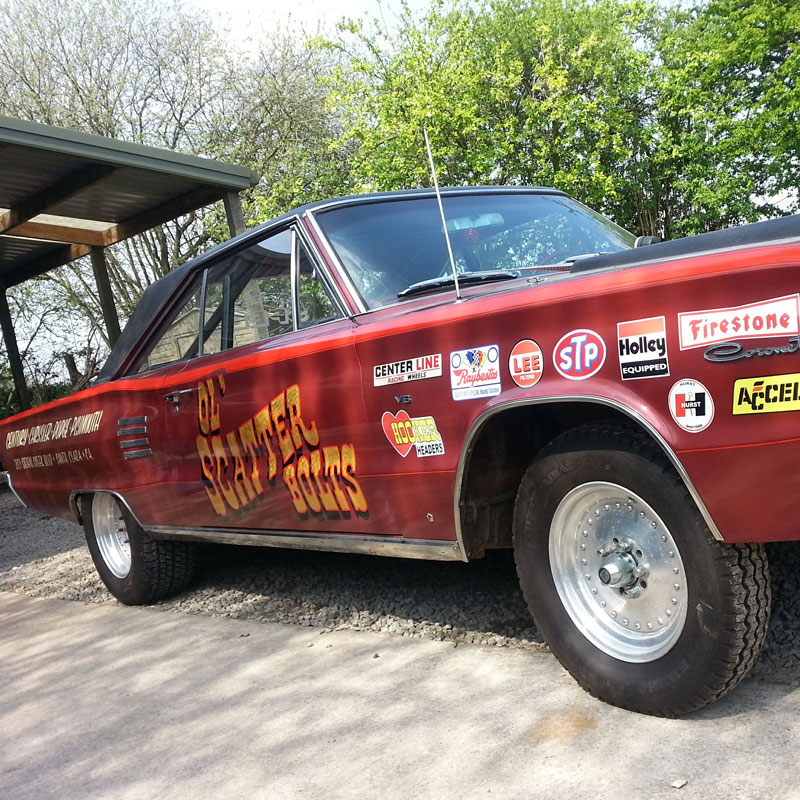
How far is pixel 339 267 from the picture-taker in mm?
3391

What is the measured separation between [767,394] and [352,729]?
1.69 metres

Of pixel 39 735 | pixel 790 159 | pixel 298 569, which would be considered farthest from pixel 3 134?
pixel 790 159

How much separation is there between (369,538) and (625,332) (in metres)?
1.42

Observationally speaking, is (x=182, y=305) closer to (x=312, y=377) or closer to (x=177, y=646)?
(x=312, y=377)

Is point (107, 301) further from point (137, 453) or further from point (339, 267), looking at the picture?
point (339, 267)

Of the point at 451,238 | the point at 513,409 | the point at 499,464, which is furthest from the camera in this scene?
the point at 451,238

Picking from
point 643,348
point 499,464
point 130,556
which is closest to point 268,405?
point 499,464

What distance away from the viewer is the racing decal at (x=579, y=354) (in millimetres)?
2336

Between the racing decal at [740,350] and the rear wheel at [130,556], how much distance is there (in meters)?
3.63

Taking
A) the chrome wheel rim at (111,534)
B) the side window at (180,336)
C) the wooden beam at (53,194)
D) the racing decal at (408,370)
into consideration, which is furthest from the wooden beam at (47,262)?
the racing decal at (408,370)

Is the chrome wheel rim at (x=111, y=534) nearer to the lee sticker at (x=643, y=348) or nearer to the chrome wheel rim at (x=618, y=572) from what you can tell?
the chrome wheel rim at (x=618, y=572)

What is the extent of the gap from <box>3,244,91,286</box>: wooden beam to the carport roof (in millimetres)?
45

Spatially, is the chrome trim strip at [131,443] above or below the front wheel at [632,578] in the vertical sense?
above

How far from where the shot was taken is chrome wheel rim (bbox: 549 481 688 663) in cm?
247
